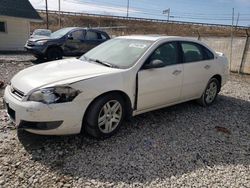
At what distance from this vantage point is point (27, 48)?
11.5m

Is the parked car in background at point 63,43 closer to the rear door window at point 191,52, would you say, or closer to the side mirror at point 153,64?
the rear door window at point 191,52

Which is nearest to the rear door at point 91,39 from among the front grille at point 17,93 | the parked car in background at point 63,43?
the parked car in background at point 63,43

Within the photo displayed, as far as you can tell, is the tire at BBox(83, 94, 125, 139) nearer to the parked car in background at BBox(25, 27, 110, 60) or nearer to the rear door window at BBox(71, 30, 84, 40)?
the parked car in background at BBox(25, 27, 110, 60)

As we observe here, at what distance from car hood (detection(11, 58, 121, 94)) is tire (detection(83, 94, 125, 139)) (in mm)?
403

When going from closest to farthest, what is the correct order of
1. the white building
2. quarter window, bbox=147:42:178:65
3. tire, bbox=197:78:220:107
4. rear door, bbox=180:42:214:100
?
quarter window, bbox=147:42:178:65 → rear door, bbox=180:42:214:100 → tire, bbox=197:78:220:107 → the white building

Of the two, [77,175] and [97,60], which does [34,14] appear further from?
[77,175]

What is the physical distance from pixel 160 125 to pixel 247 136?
1512 mm

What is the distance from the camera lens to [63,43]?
37.4ft

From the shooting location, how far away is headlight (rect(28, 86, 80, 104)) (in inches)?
127

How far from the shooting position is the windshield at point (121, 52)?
13.5 feet

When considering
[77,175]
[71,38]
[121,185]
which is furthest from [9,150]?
[71,38]

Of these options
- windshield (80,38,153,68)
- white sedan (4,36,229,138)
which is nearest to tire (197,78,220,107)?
white sedan (4,36,229,138)

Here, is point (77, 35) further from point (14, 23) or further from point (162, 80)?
point (162, 80)

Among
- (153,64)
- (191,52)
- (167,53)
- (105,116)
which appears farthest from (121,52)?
(191,52)
